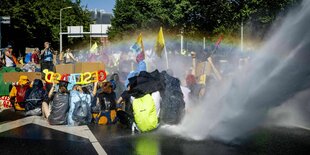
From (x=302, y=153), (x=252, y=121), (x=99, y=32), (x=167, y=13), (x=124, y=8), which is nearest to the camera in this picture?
(x=302, y=153)

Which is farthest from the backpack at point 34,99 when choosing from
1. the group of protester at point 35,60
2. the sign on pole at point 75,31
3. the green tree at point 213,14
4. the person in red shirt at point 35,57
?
the sign on pole at point 75,31

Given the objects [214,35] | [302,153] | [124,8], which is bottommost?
[302,153]

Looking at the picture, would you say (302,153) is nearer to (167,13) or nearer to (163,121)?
(163,121)

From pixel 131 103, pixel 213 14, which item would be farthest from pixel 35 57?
pixel 213 14

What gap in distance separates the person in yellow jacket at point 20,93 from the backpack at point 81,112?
3.57 meters

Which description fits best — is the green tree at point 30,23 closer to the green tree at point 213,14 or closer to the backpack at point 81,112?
the green tree at point 213,14

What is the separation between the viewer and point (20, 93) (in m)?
14.5

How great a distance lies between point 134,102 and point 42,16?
52009mm

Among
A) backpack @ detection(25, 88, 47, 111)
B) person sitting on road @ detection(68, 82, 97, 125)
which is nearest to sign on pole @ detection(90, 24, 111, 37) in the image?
backpack @ detection(25, 88, 47, 111)

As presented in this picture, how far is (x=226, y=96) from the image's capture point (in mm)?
11547

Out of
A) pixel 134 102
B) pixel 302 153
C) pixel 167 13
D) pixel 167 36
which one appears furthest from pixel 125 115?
pixel 167 36

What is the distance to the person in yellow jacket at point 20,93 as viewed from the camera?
47.5ft

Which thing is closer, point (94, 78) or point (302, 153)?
point (302, 153)

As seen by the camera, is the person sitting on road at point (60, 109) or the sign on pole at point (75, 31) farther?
the sign on pole at point (75, 31)
